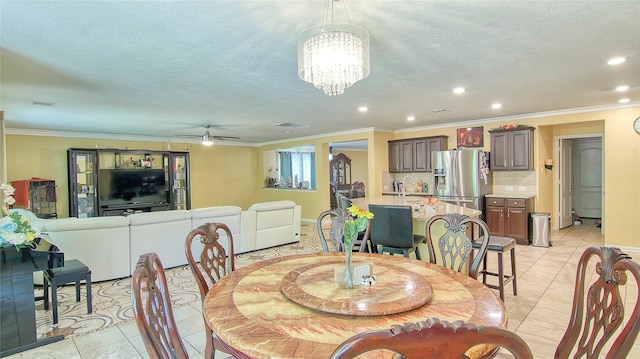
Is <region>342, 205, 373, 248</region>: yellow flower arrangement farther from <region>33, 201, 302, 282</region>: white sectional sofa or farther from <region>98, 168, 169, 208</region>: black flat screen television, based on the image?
<region>98, 168, 169, 208</region>: black flat screen television

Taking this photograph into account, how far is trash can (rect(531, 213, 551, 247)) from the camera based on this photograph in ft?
19.0

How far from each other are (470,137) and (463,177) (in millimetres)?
1063

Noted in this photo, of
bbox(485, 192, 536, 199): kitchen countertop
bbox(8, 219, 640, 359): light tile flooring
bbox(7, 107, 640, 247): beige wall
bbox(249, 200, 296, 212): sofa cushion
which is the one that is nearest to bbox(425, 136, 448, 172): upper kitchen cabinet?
bbox(7, 107, 640, 247): beige wall

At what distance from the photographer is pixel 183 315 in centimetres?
325

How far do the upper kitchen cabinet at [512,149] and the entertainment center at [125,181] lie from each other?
24.2ft

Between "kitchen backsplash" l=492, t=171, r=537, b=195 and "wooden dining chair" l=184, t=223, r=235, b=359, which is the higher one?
"kitchen backsplash" l=492, t=171, r=537, b=195

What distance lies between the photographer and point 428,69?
340cm

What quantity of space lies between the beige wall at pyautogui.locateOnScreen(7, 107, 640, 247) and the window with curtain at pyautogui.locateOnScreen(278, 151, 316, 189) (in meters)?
0.85

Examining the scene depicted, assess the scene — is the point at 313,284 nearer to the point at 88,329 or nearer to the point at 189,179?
the point at 88,329

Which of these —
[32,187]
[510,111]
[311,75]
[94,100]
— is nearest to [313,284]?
[311,75]

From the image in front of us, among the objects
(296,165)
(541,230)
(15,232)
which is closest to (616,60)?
(541,230)

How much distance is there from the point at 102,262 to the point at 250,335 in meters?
3.84

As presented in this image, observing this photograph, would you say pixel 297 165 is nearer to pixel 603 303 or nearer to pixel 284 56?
pixel 284 56

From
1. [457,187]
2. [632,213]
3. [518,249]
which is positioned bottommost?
[518,249]
